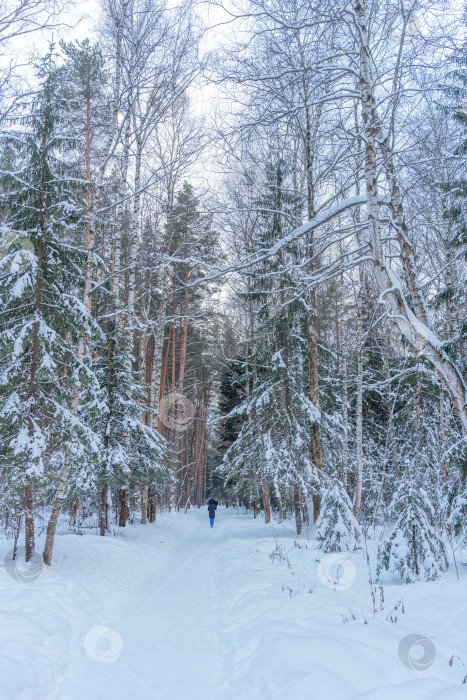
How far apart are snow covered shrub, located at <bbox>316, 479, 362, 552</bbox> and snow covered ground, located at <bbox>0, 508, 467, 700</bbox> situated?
50 cm

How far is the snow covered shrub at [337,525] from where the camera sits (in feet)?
27.7

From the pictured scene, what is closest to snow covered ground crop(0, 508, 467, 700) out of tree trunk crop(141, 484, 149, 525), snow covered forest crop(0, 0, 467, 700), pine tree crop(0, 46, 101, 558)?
snow covered forest crop(0, 0, 467, 700)

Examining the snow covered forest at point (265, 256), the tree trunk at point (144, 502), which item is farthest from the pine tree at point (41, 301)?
the tree trunk at point (144, 502)

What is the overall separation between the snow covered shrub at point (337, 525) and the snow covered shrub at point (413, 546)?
1.91m

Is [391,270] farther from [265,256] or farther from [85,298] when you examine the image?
[85,298]

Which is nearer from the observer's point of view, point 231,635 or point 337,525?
point 231,635

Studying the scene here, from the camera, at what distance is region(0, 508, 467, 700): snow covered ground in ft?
11.0

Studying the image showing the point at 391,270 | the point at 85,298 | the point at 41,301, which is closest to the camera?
the point at 391,270

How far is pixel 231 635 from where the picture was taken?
4.97 meters

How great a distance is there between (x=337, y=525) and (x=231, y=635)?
413 centimetres

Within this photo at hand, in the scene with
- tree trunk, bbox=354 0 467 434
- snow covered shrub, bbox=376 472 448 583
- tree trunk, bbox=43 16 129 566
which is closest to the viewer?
tree trunk, bbox=354 0 467 434

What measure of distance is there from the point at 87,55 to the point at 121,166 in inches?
115

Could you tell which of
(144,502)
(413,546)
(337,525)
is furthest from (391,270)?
→ (144,502)

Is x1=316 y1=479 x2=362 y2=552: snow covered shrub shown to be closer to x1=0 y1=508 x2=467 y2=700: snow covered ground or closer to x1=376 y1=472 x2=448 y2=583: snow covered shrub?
x1=0 y1=508 x2=467 y2=700: snow covered ground
